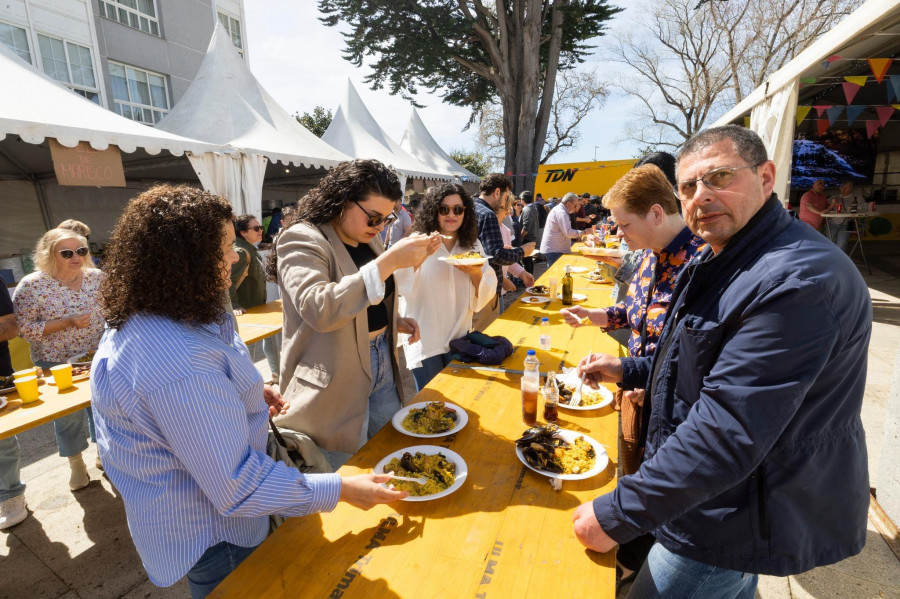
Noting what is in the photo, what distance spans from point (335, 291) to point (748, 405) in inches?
53.3

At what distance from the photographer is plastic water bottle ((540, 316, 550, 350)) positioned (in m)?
3.11

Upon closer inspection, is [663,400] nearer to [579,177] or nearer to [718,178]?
[718,178]

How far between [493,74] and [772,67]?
12.2m

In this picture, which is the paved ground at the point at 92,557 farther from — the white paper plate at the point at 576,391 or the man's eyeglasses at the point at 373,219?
the man's eyeglasses at the point at 373,219

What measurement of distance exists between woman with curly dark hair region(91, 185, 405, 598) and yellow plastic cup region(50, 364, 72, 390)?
210 centimetres

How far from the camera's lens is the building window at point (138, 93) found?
14.1 meters

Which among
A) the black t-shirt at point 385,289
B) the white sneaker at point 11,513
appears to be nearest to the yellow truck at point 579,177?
the black t-shirt at point 385,289

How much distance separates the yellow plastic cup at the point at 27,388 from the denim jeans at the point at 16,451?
0.26 m

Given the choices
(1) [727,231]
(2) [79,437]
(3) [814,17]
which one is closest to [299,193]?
(2) [79,437]

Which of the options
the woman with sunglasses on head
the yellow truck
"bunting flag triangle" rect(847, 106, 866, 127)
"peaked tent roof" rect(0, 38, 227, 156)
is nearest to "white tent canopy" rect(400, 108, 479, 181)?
the yellow truck

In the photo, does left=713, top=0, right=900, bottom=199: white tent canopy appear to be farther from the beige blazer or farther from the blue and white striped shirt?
the blue and white striped shirt

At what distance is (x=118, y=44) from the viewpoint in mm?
14000

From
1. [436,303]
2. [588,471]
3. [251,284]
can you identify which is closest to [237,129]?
[251,284]

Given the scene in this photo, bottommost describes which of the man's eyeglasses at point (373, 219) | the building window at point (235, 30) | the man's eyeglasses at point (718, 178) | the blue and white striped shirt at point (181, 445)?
the blue and white striped shirt at point (181, 445)
